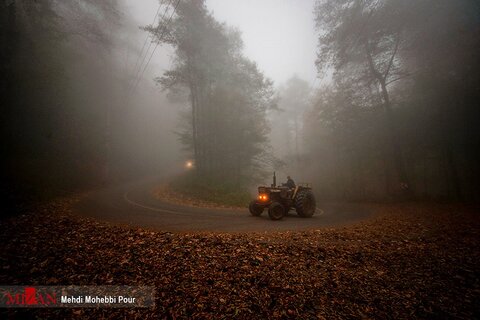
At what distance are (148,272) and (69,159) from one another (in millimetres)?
19618

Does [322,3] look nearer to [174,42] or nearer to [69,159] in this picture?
[174,42]

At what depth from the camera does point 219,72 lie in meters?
18.0

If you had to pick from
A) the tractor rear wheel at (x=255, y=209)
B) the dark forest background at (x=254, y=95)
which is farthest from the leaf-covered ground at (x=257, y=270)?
the dark forest background at (x=254, y=95)

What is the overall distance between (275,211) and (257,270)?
533 cm

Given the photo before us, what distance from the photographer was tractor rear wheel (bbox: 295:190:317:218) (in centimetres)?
1018

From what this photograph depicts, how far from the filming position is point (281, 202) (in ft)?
33.9

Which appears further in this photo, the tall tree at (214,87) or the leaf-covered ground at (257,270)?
the tall tree at (214,87)

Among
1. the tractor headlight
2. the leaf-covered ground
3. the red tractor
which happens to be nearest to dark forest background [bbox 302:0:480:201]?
the red tractor

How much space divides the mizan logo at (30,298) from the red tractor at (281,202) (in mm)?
7357

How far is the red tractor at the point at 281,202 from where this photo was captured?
9.44m

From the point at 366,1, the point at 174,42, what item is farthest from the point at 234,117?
the point at 366,1

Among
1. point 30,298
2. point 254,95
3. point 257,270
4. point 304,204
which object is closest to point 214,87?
point 254,95

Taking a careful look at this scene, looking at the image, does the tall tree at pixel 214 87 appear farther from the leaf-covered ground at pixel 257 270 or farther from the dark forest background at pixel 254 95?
the leaf-covered ground at pixel 257 270

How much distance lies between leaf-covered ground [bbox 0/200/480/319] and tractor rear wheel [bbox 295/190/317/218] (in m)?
3.54
